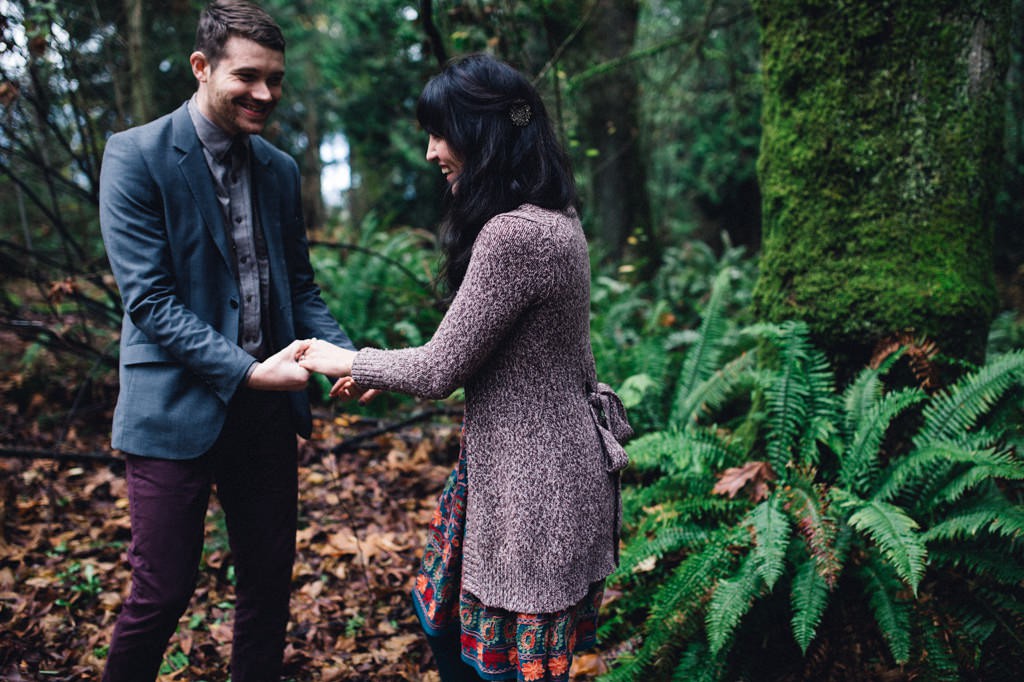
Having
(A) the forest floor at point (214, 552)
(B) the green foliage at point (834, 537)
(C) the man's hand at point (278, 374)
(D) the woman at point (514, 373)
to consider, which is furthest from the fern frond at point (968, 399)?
(C) the man's hand at point (278, 374)

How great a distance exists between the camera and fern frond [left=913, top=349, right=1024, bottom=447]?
2.70m

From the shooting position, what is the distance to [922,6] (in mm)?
2918

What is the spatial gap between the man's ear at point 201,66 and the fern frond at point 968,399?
309cm

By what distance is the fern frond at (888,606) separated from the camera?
7.90 ft

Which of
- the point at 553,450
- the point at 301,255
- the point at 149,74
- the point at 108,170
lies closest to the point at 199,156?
the point at 108,170

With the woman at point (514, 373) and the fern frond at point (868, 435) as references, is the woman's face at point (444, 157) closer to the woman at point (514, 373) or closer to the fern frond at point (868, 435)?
the woman at point (514, 373)

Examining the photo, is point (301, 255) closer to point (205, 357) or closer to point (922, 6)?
point (205, 357)

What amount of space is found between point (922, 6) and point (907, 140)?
58cm

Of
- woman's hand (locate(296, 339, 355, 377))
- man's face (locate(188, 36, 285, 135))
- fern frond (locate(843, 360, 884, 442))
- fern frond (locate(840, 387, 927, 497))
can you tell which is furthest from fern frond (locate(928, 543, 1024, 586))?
man's face (locate(188, 36, 285, 135))

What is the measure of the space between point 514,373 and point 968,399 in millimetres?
2112

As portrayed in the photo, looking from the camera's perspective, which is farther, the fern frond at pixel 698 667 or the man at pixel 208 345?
the fern frond at pixel 698 667

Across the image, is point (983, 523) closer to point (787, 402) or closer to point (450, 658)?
point (787, 402)

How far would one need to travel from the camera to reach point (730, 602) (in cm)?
254

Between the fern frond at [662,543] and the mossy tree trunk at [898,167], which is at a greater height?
the mossy tree trunk at [898,167]
